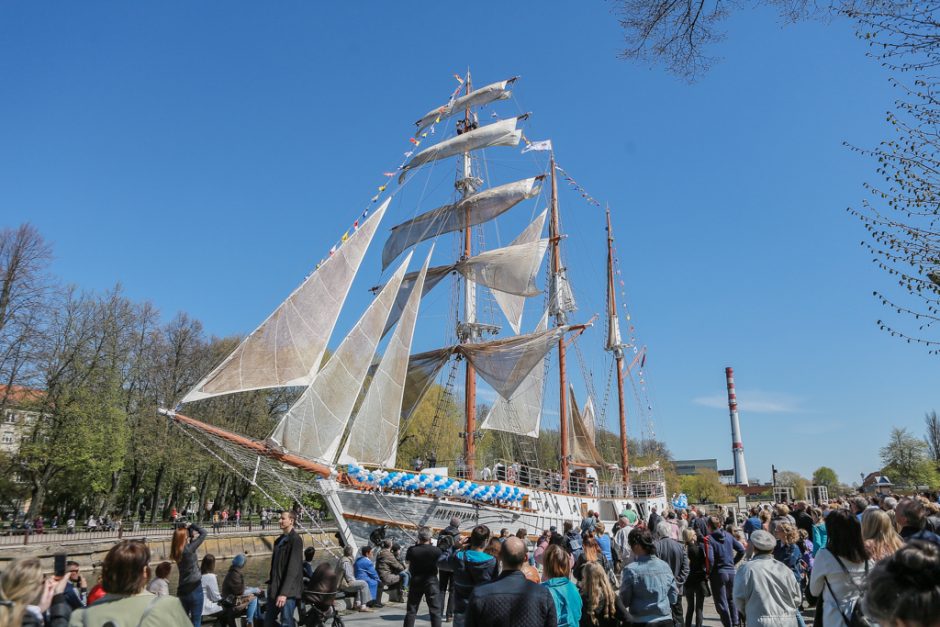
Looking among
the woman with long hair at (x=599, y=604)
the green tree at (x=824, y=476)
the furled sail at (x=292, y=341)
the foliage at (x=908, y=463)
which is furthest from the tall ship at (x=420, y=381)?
the green tree at (x=824, y=476)

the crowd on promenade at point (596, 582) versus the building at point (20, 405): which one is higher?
the building at point (20, 405)

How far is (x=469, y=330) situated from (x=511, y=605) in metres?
32.9

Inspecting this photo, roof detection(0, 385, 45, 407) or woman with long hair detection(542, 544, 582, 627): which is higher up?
roof detection(0, 385, 45, 407)

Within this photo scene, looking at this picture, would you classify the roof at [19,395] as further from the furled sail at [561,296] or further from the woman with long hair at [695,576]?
the woman with long hair at [695,576]

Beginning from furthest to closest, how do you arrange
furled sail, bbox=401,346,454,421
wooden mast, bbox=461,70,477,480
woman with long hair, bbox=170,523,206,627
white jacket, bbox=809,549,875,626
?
furled sail, bbox=401,346,454,421 < wooden mast, bbox=461,70,477,480 < woman with long hair, bbox=170,523,206,627 < white jacket, bbox=809,549,875,626

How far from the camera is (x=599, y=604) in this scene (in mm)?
5023

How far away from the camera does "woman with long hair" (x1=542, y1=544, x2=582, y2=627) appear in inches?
183

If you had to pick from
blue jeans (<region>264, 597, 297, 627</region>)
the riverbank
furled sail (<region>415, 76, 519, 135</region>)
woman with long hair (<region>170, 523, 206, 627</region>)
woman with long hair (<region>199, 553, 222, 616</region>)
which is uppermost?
furled sail (<region>415, 76, 519, 135</region>)

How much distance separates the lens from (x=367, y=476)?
2047cm

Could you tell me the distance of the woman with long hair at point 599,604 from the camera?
16.5 feet

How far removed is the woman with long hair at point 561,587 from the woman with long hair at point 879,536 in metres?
2.12

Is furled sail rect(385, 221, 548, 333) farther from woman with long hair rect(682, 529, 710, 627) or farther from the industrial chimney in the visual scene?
the industrial chimney

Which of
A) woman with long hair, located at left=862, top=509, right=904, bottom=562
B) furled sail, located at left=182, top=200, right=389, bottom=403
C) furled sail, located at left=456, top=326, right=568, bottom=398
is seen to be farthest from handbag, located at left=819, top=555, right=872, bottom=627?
furled sail, located at left=456, top=326, right=568, bottom=398

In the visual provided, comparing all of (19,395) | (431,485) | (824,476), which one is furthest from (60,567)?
(824,476)
